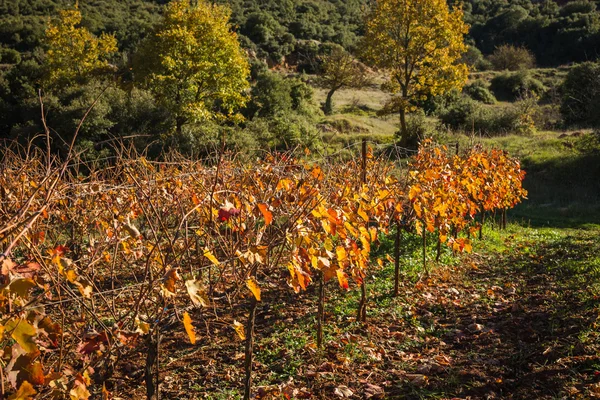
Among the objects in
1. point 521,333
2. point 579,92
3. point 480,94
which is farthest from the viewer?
point 480,94

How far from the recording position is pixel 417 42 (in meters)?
17.5

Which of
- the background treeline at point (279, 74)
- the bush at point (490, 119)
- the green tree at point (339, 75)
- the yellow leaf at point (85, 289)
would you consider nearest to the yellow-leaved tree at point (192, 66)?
the background treeline at point (279, 74)

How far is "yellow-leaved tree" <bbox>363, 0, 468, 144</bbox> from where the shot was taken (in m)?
17.2

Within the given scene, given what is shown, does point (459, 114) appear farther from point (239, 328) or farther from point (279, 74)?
point (239, 328)

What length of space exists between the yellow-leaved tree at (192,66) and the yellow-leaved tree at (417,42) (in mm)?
6334

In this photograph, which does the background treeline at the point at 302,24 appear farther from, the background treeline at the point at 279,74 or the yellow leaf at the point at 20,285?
the yellow leaf at the point at 20,285

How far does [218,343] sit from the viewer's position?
161 inches

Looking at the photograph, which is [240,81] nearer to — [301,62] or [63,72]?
[63,72]

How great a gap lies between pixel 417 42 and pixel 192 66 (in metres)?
9.55

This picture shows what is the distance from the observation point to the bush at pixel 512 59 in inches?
1538

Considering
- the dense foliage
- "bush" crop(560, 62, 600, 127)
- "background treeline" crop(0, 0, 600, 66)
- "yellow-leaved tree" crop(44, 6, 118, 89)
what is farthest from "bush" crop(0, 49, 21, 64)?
"bush" crop(560, 62, 600, 127)

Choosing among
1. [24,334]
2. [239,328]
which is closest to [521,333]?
[239,328]

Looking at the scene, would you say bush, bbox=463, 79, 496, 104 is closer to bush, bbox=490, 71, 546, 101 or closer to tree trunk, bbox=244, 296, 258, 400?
bush, bbox=490, 71, 546, 101

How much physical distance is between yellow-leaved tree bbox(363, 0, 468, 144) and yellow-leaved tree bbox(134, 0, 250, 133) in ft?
20.8
